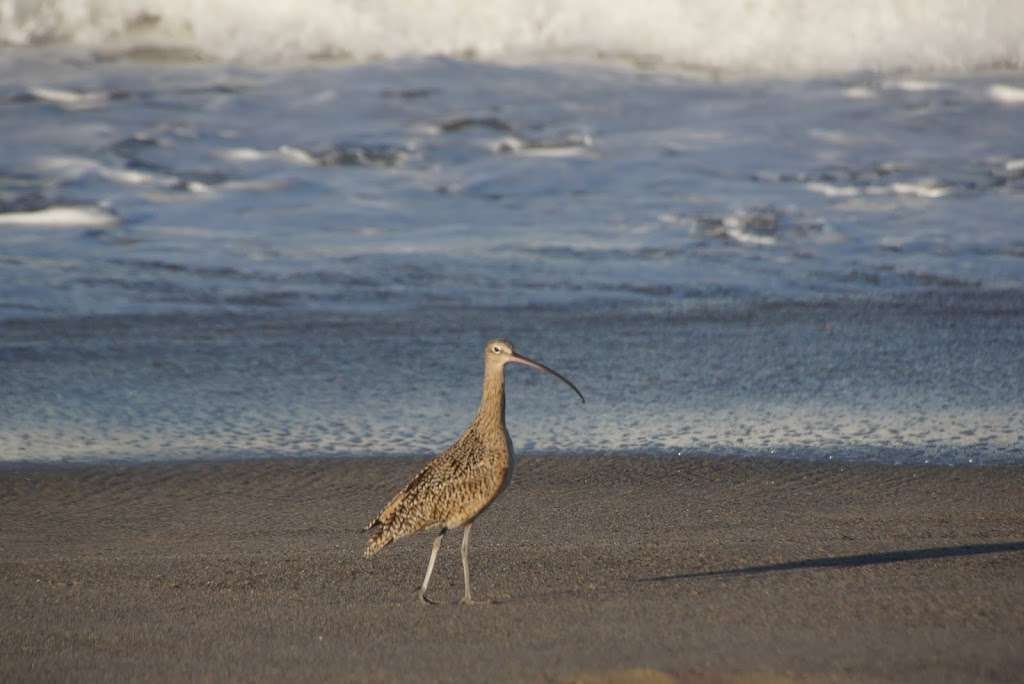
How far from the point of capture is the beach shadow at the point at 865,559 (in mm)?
4934

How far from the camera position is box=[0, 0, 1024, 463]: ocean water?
7238 mm

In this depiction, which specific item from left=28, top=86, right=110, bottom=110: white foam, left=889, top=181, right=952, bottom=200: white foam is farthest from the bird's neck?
left=28, top=86, right=110, bottom=110: white foam

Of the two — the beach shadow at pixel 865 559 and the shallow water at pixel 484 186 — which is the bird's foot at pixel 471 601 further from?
the shallow water at pixel 484 186

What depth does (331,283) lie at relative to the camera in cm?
986

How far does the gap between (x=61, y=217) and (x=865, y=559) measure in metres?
7.98

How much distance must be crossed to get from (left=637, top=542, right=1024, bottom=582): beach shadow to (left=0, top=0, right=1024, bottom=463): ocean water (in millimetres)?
1188

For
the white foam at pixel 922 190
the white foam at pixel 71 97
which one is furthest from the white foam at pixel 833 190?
the white foam at pixel 71 97

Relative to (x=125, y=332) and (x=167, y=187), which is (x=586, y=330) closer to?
(x=125, y=332)

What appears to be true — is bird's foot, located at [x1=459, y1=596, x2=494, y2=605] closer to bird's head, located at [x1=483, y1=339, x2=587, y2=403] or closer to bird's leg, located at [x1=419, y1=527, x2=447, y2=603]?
bird's leg, located at [x1=419, y1=527, x2=447, y2=603]

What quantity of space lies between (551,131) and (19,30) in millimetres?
6419

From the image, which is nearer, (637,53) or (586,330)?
(586,330)

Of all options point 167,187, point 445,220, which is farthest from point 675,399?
point 167,187

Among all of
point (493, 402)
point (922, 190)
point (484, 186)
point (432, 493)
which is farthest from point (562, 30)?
point (432, 493)

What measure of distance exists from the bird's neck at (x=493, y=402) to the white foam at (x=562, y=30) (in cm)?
1227
